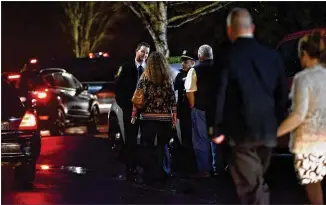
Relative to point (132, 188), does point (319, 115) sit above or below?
above

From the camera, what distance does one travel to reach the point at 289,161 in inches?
440

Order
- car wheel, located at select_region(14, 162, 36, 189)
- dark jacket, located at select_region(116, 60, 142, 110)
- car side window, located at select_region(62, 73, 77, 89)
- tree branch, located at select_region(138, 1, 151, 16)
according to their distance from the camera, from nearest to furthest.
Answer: car wheel, located at select_region(14, 162, 36, 189), dark jacket, located at select_region(116, 60, 142, 110), tree branch, located at select_region(138, 1, 151, 16), car side window, located at select_region(62, 73, 77, 89)

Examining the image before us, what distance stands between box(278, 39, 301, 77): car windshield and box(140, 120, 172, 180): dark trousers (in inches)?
84.3

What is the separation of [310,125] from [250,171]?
649 millimetres

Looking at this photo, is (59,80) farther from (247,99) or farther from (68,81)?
(247,99)

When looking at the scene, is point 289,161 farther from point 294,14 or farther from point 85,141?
point 294,14

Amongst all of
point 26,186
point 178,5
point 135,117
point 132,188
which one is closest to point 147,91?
point 135,117

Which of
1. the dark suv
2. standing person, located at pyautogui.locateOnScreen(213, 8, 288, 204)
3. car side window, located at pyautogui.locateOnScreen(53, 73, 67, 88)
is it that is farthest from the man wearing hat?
car side window, located at pyautogui.locateOnScreen(53, 73, 67, 88)

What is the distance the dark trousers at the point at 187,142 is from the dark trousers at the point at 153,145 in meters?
0.68

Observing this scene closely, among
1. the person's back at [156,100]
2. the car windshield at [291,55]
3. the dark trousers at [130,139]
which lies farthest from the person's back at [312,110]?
the car windshield at [291,55]

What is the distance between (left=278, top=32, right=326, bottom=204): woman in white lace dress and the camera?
5.73m

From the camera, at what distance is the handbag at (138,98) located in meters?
8.70

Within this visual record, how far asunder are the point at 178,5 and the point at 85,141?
5.39 meters

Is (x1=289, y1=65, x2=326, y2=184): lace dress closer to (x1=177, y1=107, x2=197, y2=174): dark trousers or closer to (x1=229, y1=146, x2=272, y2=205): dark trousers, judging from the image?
(x1=229, y1=146, x2=272, y2=205): dark trousers
